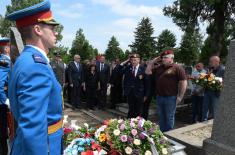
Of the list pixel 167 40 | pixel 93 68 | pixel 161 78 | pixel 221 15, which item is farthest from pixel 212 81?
pixel 167 40

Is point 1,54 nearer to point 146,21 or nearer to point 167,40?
point 146,21

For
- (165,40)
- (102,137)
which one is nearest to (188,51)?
(165,40)

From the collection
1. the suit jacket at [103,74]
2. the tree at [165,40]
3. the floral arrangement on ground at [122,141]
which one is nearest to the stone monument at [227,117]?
the floral arrangement on ground at [122,141]

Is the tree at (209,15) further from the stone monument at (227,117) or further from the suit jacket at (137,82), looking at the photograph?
the stone monument at (227,117)

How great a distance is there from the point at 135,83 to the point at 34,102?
574 cm

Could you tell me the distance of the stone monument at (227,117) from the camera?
3.79 metres

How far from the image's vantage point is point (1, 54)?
4586mm

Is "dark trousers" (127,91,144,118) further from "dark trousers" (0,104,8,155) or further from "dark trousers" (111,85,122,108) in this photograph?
"dark trousers" (0,104,8,155)

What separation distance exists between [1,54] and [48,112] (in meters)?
3.04

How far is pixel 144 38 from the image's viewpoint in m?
51.1

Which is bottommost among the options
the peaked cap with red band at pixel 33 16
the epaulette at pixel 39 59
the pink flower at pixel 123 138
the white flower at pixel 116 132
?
the pink flower at pixel 123 138

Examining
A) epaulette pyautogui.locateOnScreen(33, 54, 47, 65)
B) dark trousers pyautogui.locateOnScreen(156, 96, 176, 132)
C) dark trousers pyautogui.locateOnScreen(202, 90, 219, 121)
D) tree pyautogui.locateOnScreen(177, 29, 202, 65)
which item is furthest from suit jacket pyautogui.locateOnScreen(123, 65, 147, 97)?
tree pyautogui.locateOnScreen(177, 29, 202, 65)

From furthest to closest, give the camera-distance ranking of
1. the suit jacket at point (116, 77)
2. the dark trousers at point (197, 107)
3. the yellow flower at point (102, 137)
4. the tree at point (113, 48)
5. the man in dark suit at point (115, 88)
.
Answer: the tree at point (113, 48) < the man in dark suit at point (115, 88) < the suit jacket at point (116, 77) < the dark trousers at point (197, 107) < the yellow flower at point (102, 137)

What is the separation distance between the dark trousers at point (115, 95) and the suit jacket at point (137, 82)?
9.32 ft
